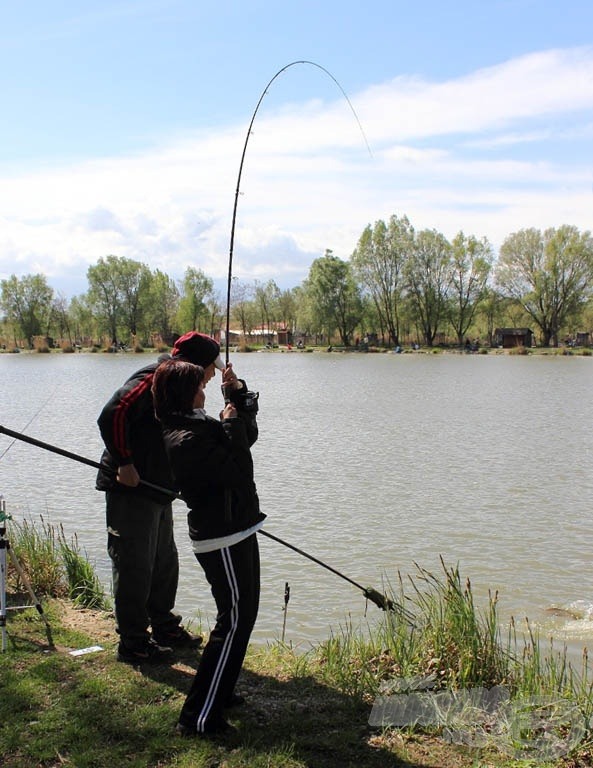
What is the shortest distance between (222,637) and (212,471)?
2.83 feet

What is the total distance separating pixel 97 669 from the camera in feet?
15.0

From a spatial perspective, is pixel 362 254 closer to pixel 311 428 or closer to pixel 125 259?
pixel 125 259

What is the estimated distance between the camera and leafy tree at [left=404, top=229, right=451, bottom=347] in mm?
87312

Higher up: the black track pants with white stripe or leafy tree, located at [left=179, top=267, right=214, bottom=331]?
leafy tree, located at [left=179, top=267, right=214, bottom=331]

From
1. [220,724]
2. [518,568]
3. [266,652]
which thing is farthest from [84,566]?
[518,568]

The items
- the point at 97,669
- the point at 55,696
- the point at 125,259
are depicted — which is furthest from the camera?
the point at 125,259

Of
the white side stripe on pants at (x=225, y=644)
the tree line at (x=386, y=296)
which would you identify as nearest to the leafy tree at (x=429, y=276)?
the tree line at (x=386, y=296)

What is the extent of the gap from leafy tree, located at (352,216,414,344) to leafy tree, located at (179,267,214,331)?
19.9 meters

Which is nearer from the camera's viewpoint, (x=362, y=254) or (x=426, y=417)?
(x=426, y=417)

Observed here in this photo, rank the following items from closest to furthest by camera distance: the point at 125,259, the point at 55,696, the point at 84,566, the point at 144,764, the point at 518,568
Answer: the point at 144,764, the point at 55,696, the point at 84,566, the point at 518,568, the point at 125,259

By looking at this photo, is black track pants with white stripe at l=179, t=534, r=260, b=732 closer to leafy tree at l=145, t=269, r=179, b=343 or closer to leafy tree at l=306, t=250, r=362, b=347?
leafy tree at l=306, t=250, r=362, b=347

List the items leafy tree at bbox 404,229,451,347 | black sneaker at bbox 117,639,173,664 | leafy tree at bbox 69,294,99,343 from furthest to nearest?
1. leafy tree at bbox 69,294,99,343
2. leafy tree at bbox 404,229,451,347
3. black sneaker at bbox 117,639,173,664

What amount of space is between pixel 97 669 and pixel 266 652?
130 cm

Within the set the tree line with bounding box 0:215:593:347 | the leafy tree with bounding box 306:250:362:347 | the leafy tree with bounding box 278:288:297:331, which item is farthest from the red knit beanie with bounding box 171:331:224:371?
the leafy tree with bounding box 278:288:297:331
